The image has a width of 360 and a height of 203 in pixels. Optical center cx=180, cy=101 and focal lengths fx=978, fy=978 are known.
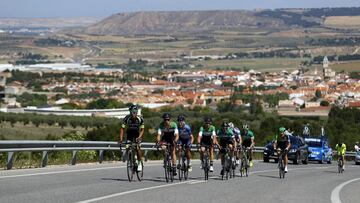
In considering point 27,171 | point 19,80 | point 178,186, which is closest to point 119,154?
point 27,171

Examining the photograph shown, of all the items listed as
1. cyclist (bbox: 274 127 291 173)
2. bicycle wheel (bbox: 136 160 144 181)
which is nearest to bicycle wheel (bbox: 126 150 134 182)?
bicycle wheel (bbox: 136 160 144 181)

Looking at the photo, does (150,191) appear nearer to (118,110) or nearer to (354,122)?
(354,122)

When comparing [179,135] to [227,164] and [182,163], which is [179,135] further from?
[227,164]

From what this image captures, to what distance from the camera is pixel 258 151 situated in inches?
1802

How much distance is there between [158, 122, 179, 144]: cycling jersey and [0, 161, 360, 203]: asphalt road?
3.05ft

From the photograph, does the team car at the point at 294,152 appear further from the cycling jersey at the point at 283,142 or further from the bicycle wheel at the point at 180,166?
the bicycle wheel at the point at 180,166

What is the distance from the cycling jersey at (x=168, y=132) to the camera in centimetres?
2045

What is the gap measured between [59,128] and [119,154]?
5291 cm

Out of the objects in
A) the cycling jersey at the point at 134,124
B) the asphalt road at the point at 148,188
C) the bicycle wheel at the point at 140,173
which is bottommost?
the asphalt road at the point at 148,188

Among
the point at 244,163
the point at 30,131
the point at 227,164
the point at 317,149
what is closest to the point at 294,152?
the point at 317,149

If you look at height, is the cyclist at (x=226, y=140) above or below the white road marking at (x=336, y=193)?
above

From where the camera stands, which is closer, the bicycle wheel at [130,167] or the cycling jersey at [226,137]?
the bicycle wheel at [130,167]

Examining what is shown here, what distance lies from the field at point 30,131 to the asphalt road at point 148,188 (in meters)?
41.8

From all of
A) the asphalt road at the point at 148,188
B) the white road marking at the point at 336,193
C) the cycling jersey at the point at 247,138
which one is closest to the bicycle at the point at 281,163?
the asphalt road at the point at 148,188
